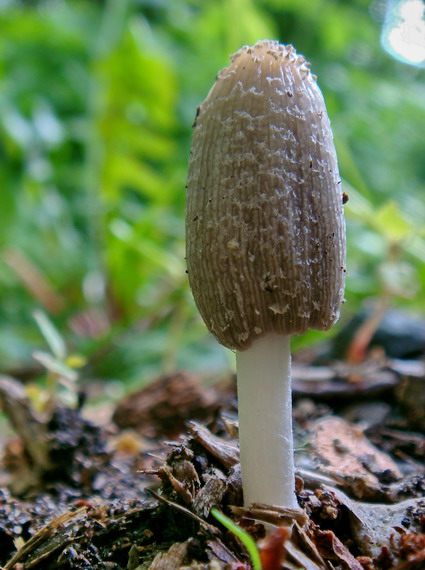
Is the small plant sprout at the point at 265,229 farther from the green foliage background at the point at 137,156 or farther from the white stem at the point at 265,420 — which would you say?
the green foliage background at the point at 137,156

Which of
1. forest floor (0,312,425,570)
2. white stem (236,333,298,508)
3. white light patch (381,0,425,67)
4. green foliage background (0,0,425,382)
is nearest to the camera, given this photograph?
forest floor (0,312,425,570)

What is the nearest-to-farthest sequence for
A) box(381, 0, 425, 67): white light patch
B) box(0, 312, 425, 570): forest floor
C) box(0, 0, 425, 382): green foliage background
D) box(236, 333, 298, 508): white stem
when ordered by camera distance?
box(0, 312, 425, 570): forest floor
box(236, 333, 298, 508): white stem
box(381, 0, 425, 67): white light patch
box(0, 0, 425, 382): green foliage background

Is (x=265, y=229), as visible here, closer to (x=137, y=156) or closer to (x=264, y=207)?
(x=264, y=207)

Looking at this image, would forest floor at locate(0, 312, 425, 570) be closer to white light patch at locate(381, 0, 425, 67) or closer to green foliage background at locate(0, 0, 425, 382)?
green foliage background at locate(0, 0, 425, 382)

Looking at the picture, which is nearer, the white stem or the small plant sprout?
the small plant sprout

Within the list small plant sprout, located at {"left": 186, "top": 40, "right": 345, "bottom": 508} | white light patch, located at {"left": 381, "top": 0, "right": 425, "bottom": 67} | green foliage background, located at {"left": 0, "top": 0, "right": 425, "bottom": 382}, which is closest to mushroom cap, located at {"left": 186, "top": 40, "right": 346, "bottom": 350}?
small plant sprout, located at {"left": 186, "top": 40, "right": 345, "bottom": 508}

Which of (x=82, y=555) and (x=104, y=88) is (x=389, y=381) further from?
(x=104, y=88)

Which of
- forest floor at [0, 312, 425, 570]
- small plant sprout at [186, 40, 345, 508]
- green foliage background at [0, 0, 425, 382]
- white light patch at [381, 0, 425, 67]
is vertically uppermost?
green foliage background at [0, 0, 425, 382]
